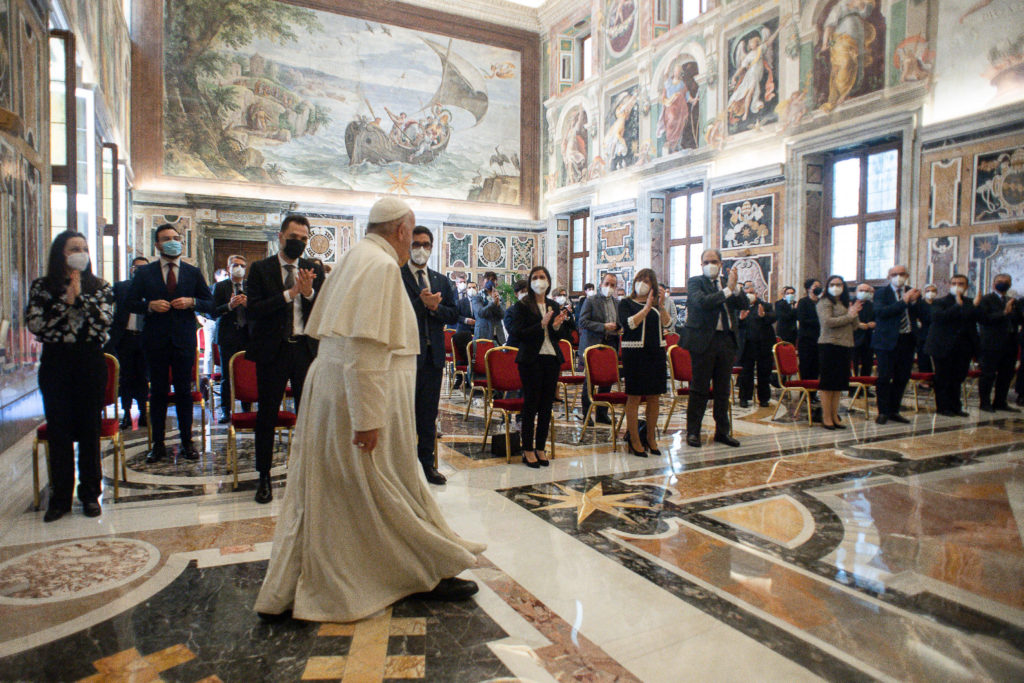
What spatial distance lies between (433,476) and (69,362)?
2.26 meters

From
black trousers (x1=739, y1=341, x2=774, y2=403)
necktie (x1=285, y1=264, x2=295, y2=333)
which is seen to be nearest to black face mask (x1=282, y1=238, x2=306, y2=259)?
necktie (x1=285, y1=264, x2=295, y2=333)

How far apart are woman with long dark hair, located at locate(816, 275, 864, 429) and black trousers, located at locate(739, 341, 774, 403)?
170 cm

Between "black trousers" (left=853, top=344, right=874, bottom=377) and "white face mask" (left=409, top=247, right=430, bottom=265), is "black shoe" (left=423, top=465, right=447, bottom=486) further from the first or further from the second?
"black trousers" (left=853, top=344, right=874, bottom=377)

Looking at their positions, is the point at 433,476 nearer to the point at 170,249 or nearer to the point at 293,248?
the point at 293,248

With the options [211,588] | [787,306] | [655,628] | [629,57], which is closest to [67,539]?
[211,588]

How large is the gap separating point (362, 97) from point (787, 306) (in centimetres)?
1221

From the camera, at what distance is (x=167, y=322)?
463cm

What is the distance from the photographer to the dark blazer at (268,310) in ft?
12.5

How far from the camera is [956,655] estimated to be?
7.07 feet

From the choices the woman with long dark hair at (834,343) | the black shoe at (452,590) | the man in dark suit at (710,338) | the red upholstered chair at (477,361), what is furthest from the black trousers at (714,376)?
the black shoe at (452,590)

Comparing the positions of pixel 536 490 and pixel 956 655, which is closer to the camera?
pixel 956 655

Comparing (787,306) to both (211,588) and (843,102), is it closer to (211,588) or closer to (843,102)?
(843,102)

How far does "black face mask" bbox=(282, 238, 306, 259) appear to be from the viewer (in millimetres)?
3781

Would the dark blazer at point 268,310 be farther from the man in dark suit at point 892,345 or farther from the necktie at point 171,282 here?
the man in dark suit at point 892,345
